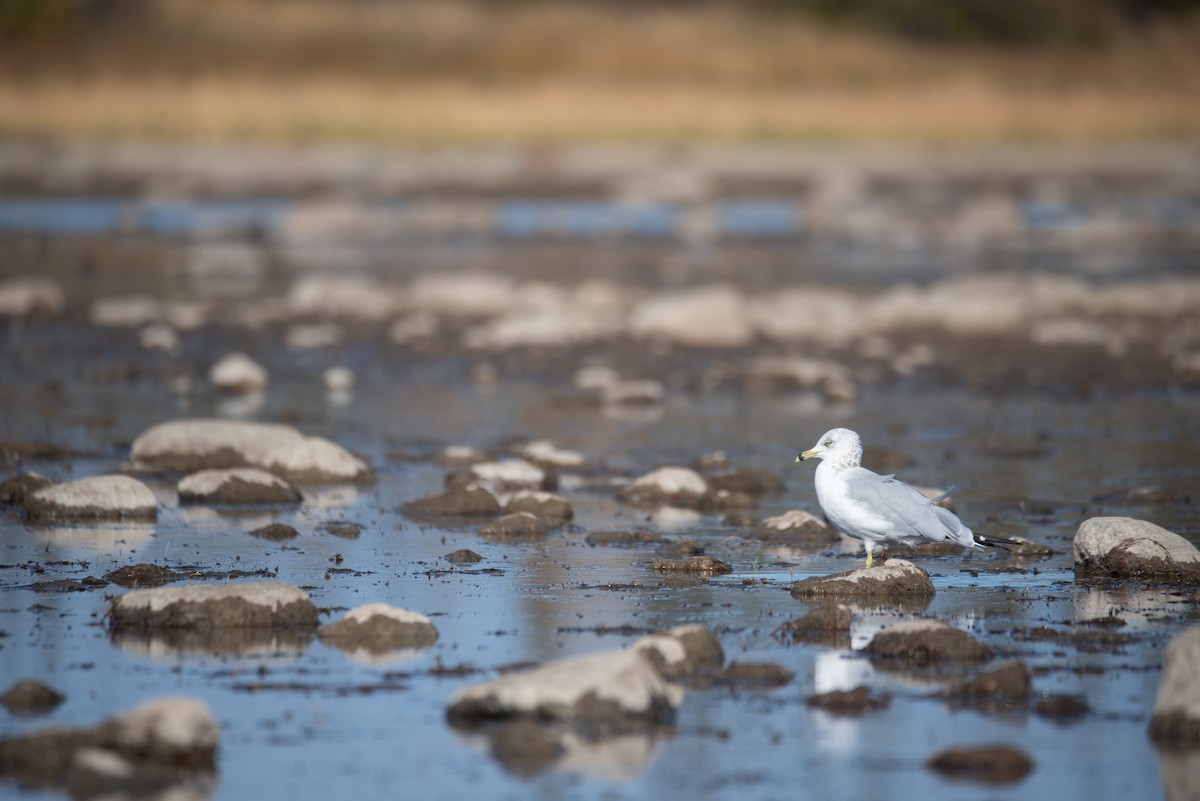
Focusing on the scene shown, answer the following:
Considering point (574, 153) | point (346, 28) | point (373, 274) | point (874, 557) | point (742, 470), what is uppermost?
point (346, 28)

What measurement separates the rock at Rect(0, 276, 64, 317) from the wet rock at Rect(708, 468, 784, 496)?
10223 mm

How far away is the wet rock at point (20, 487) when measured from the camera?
9.27 metres

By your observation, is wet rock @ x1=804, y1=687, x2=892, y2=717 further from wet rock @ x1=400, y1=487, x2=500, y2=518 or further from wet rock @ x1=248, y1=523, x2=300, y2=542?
wet rock @ x1=400, y1=487, x2=500, y2=518

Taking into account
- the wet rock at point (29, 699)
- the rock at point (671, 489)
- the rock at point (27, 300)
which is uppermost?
the rock at point (27, 300)

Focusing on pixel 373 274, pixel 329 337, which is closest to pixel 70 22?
pixel 373 274

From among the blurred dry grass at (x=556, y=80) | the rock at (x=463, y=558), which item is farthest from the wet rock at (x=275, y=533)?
the blurred dry grass at (x=556, y=80)

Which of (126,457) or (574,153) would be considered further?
(574,153)

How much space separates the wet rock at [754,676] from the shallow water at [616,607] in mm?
75

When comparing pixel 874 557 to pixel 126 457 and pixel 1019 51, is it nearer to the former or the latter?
pixel 126 457

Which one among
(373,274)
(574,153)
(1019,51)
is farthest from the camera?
(1019,51)

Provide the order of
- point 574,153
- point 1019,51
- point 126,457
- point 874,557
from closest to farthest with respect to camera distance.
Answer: point 874,557 → point 126,457 → point 574,153 → point 1019,51

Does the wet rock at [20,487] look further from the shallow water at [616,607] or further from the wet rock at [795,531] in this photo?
the wet rock at [795,531]

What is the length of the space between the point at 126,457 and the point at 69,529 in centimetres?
227

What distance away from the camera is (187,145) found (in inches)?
1356
